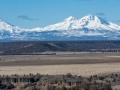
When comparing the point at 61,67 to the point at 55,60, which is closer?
the point at 61,67

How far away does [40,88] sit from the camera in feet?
177

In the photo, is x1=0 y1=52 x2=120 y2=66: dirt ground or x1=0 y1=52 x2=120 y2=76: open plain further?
x1=0 y1=52 x2=120 y2=66: dirt ground

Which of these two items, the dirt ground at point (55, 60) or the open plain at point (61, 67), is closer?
the open plain at point (61, 67)

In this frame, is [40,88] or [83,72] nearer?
[40,88]

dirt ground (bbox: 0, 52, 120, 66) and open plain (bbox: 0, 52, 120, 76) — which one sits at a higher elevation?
dirt ground (bbox: 0, 52, 120, 66)

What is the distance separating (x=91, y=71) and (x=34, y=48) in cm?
10864

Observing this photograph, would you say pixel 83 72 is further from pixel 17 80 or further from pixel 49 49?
pixel 49 49

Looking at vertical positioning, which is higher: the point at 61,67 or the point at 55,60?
the point at 55,60

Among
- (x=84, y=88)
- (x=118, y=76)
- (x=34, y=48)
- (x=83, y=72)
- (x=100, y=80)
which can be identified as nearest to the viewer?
(x=84, y=88)

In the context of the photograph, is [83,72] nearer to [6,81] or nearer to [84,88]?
[6,81]

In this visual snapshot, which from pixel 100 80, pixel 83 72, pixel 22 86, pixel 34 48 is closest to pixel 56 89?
pixel 22 86

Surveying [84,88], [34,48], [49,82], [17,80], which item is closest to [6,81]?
[17,80]

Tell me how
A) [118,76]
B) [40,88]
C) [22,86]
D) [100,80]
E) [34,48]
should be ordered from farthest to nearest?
[34,48], [118,76], [100,80], [22,86], [40,88]

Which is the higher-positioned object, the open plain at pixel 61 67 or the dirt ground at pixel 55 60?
the dirt ground at pixel 55 60
